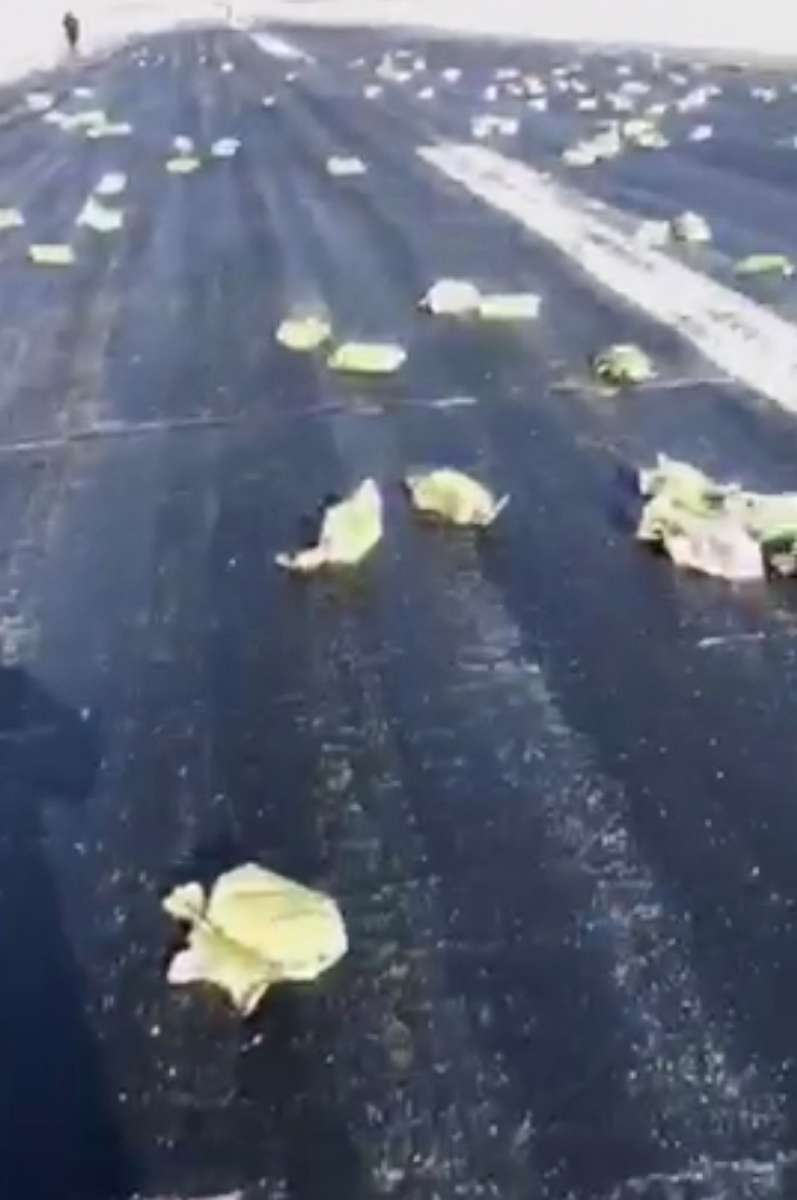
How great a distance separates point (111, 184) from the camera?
1273cm

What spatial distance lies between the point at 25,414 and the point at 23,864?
139 inches

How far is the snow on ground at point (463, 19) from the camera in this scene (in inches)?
998

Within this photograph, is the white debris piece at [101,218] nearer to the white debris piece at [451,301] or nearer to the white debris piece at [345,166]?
the white debris piece at [345,166]

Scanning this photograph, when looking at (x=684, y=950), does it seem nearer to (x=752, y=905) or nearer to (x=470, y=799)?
(x=752, y=905)

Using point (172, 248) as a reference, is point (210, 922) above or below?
above

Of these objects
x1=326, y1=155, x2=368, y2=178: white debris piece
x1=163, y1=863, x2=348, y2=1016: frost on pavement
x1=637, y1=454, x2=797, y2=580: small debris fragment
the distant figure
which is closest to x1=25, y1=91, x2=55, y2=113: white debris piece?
x1=326, y1=155, x2=368, y2=178: white debris piece

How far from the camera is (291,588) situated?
5.08 m

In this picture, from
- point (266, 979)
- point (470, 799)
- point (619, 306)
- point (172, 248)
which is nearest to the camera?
point (266, 979)

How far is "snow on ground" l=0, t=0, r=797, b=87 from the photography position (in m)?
25.3

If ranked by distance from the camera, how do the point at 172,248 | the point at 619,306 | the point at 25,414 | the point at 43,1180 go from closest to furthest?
1. the point at 43,1180
2. the point at 25,414
3. the point at 619,306
4. the point at 172,248

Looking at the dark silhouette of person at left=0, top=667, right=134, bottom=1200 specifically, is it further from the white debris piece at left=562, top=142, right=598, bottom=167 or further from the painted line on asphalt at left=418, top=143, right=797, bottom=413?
the white debris piece at left=562, top=142, right=598, bottom=167

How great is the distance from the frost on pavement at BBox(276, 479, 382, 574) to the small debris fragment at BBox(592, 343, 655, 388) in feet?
6.03

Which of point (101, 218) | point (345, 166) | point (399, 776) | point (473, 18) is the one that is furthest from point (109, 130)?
point (473, 18)

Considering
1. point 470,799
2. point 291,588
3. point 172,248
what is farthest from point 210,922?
point 172,248
